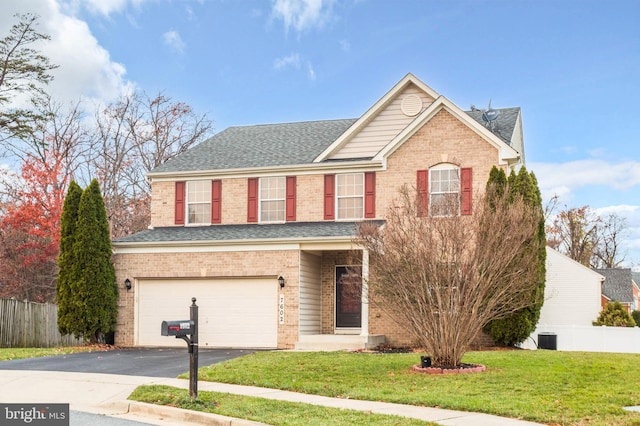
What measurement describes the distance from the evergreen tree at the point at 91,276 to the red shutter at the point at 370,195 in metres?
8.56

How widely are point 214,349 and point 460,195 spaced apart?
10536 millimetres

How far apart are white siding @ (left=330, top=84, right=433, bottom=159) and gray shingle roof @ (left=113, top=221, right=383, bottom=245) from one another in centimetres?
265

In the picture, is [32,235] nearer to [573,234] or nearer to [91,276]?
[91,276]

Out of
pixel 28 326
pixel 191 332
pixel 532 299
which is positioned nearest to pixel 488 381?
pixel 191 332

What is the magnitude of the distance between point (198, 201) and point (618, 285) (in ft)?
130

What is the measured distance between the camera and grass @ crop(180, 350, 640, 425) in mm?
11125

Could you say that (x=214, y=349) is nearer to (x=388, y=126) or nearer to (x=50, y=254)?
(x=388, y=126)

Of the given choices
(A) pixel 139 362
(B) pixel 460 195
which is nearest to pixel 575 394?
(B) pixel 460 195

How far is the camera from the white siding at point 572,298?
31.0 m

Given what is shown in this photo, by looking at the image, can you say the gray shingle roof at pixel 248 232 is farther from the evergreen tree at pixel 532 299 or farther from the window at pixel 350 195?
the evergreen tree at pixel 532 299

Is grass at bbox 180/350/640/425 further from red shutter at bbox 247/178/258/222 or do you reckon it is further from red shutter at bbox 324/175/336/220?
red shutter at bbox 247/178/258/222

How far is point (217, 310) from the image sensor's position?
962 inches

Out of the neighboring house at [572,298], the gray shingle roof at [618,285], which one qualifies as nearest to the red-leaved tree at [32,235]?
the neighboring house at [572,298]

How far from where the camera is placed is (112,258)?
2511cm
